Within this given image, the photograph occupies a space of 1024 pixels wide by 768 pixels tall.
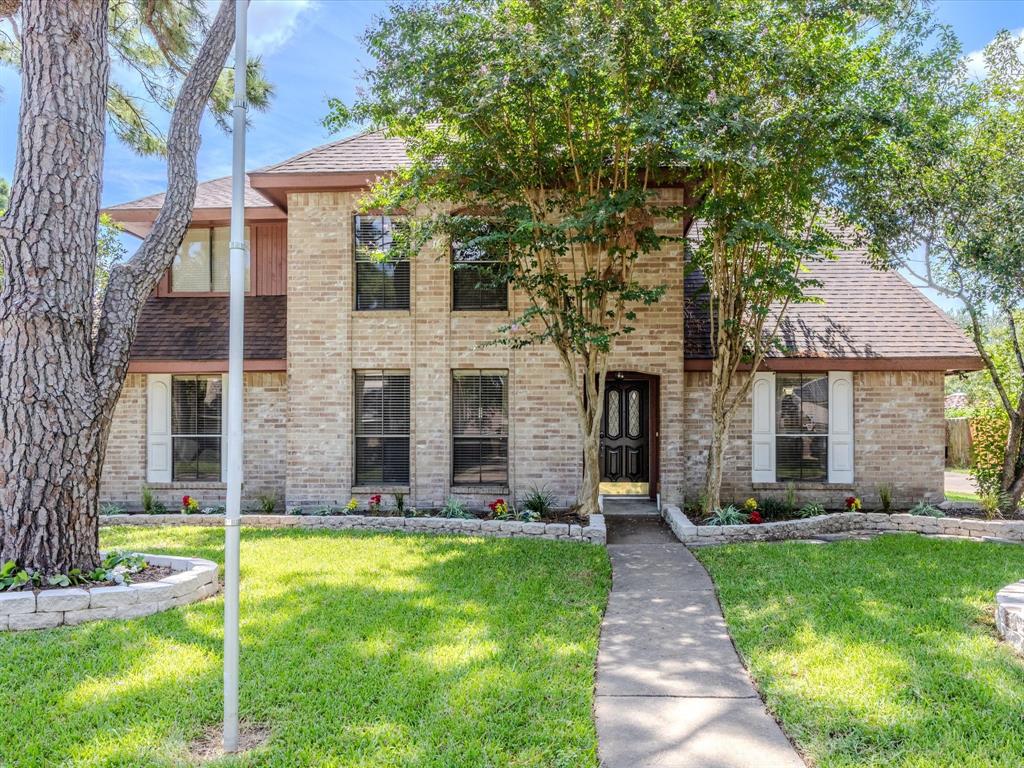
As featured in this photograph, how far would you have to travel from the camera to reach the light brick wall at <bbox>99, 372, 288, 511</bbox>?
1070cm

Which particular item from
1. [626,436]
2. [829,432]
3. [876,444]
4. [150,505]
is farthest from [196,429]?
[876,444]

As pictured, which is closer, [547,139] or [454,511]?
[547,139]

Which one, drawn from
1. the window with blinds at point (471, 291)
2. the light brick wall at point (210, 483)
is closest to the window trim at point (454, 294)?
the window with blinds at point (471, 291)

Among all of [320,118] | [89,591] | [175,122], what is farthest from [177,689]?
[320,118]

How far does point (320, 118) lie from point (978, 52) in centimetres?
948

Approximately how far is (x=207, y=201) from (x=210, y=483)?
5.03m

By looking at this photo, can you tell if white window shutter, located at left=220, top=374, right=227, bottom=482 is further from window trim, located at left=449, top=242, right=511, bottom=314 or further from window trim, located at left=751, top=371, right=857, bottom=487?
window trim, located at left=751, top=371, right=857, bottom=487

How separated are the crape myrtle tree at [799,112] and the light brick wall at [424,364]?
191 cm

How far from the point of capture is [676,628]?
5215 mm

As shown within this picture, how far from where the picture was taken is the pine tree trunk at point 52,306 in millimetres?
5441

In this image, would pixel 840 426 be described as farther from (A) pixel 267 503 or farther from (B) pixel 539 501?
(A) pixel 267 503

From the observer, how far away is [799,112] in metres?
7.51

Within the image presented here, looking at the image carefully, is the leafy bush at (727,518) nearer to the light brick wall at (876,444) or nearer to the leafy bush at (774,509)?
the leafy bush at (774,509)

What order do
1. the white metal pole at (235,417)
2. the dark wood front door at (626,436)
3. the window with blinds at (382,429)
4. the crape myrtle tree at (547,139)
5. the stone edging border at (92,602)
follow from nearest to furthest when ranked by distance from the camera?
1. the white metal pole at (235,417)
2. the stone edging border at (92,602)
3. the crape myrtle tree at (547,139)
4. the window with blinds at (382,429)
5. the dark wood front door at (626,436)
